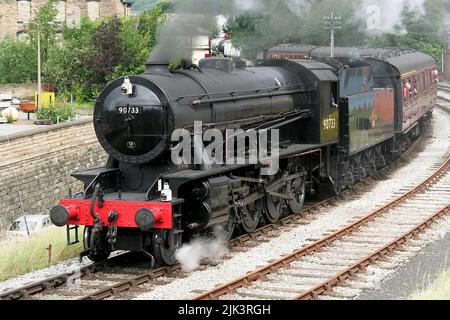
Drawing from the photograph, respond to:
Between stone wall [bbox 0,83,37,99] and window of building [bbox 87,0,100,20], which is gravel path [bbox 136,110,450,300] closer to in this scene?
stone wall [bbox 0,83,37,99]

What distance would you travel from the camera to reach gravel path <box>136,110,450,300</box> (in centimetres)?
972

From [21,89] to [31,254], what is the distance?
35212mm

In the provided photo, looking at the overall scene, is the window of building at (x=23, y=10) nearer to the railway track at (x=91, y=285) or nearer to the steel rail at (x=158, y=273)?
the steel rail at (x=158, y=273)

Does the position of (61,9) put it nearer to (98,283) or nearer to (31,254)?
(31,254)

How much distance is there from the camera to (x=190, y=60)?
11961 mm

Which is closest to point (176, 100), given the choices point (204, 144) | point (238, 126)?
point (204, 144)

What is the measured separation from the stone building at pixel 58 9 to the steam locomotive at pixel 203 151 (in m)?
40.6

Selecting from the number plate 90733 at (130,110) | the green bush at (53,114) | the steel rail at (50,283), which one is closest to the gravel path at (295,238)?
the steel rail at (50,283)

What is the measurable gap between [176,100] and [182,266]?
95.9 inches

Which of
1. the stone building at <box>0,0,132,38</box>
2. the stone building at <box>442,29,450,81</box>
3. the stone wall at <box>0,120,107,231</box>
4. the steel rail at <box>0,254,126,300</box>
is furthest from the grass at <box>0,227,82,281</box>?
the stone building at <box>442,29,450,81</box>

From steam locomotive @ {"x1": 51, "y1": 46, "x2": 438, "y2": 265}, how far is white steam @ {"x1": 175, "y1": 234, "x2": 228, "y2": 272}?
0.15 metres

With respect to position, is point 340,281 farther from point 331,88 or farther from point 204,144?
point 331,88

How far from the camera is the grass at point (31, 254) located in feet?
35.0

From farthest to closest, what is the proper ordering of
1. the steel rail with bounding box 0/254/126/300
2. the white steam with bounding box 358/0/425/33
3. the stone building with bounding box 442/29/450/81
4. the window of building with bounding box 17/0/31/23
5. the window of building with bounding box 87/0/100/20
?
1. the stone building with bounding box 442/29/450/81
2. the window of building with bounding box 87/0/100/20
3. the window of building with bounding box 17/0/31/23
4. the white steam with bounding box 358/0/425/33
5. the steel rail with bounding box 0/254/126/300
